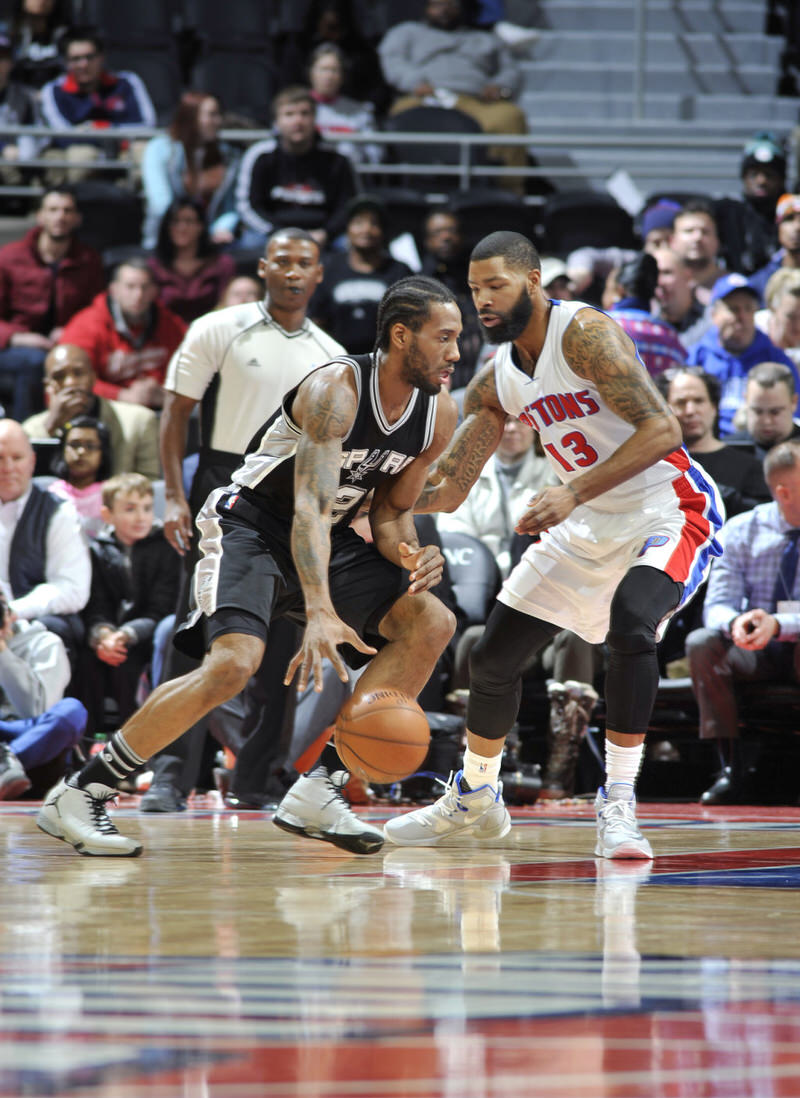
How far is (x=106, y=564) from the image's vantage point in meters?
7.34

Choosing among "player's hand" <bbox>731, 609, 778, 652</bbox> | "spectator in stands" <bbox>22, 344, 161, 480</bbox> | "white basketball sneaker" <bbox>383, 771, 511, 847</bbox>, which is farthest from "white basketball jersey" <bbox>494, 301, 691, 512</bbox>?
"spectator in stands" <bbox>22, 344, 161, 480</bbox>

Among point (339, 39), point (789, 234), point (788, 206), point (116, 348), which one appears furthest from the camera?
point (339, 39)

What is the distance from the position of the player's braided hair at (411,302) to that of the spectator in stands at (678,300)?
16.7ft

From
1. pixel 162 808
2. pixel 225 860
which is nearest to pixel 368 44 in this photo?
pixel 162 808

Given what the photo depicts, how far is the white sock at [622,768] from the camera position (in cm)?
445

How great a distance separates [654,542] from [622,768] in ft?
2.10

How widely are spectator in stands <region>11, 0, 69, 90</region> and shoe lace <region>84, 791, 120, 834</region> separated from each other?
9.34m

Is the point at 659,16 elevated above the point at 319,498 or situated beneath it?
elevated above

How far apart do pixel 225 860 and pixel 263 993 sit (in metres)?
1.94

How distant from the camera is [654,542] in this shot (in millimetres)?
4453

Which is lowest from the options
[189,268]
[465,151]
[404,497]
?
[404,497]

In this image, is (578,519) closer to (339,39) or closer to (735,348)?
(735,348)

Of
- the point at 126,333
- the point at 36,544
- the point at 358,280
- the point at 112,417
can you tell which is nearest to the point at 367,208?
the point at 358,280

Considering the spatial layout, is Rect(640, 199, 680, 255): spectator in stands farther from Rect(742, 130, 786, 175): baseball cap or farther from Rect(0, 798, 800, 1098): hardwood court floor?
Rect(0, 798, 800, 1098): hardwood court floor
